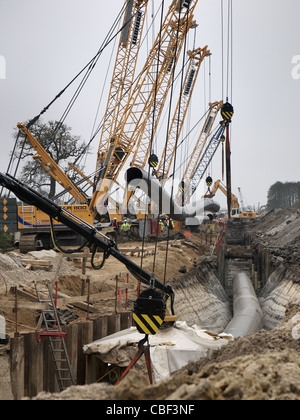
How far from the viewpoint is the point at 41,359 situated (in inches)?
309

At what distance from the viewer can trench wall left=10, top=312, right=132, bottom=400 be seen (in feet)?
23.7

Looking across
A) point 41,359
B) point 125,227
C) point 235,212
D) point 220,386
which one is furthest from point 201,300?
point 235,212

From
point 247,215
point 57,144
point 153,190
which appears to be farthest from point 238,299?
point 247,215

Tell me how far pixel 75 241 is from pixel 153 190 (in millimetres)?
12157

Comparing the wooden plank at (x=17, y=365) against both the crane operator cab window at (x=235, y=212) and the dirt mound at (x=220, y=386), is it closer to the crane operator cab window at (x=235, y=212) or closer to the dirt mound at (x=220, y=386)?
the dirt mound at (x=220, y=386)

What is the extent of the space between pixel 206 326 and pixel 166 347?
8.94 m

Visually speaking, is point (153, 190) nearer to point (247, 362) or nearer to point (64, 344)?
point (64, 344)

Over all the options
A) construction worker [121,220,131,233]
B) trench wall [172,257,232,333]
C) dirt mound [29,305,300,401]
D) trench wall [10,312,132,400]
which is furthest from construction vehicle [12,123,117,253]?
dirt mound [29,305,300,401]

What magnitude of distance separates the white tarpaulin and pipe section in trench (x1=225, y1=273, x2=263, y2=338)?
323cm

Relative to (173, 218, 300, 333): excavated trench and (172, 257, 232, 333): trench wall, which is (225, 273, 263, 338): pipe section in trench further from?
(172, 257, 232, 333): trench wall

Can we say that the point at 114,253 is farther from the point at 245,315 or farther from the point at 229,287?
the point at 229,287

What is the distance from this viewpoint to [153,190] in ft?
36.6

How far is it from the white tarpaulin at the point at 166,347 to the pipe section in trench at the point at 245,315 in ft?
10.6
